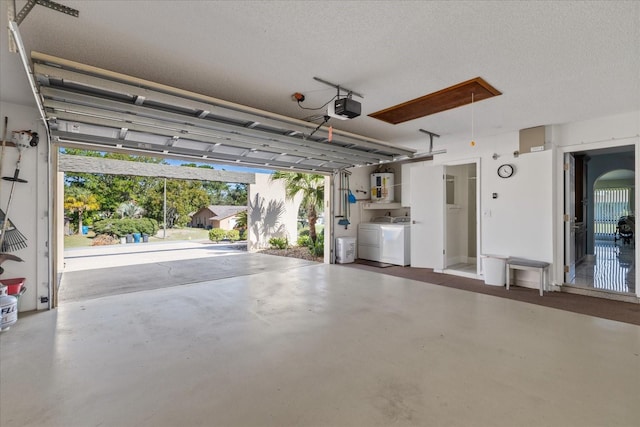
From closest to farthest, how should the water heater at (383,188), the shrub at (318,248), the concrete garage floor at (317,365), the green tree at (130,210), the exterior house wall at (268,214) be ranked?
the concrete garage floor at (317,365) < the water heater at (383,188) < the shrub at (318,248) < the exterior house wall at (268,214) < the green tree at (130,210)

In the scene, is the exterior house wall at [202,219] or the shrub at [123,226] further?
the exterior house wall at [202,219]

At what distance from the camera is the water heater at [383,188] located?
7.69 m

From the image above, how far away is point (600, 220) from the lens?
1154cm

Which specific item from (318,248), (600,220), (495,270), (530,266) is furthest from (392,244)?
(600,220)

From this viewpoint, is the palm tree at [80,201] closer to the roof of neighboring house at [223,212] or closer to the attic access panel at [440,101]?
the roof of neighboring house at [223,212]

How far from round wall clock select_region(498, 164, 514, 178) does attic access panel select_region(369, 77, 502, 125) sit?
1998 millimetres

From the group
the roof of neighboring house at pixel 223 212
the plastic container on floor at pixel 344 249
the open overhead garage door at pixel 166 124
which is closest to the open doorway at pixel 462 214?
the open overhead garage door at pixel 166 124

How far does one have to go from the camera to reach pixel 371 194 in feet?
26.2

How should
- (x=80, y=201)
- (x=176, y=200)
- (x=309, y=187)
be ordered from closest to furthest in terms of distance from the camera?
(x=309, y=187), (x=80, y=201), (x=176, y=200)

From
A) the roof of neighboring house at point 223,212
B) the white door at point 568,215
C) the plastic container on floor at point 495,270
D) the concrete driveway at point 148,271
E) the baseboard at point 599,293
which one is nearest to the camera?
the baseboard at point 599,293

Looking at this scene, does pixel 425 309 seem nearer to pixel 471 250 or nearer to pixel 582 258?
pixel 471 250

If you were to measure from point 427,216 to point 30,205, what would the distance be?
644 centimetres

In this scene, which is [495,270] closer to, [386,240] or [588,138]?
[588,138]

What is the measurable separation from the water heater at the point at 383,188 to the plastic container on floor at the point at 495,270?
9.77ft
